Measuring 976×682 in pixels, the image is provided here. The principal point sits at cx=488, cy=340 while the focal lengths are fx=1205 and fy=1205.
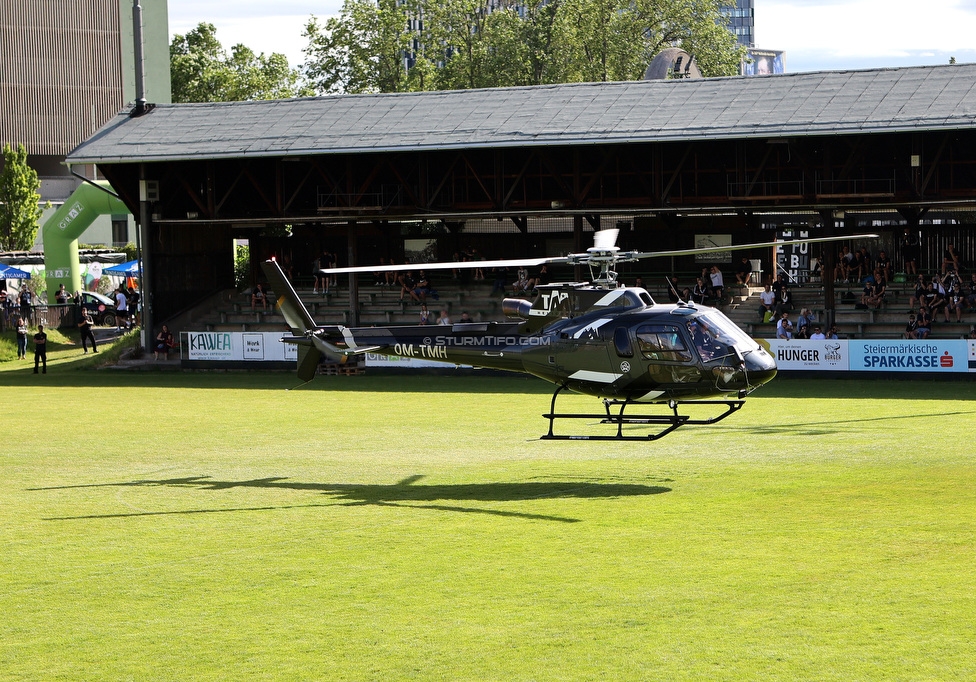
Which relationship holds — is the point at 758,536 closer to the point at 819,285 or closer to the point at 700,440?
the point at 700,440

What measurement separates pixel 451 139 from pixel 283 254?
1229cm

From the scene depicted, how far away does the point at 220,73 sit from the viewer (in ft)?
300

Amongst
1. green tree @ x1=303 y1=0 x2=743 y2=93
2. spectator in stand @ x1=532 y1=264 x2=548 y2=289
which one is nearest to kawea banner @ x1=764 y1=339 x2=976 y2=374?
spectator in stand @ x1=532 y1=264 x2=548 y2=289

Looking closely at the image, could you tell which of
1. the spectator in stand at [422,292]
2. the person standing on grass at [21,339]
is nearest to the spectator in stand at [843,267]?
the spectator in stand at [422,292]

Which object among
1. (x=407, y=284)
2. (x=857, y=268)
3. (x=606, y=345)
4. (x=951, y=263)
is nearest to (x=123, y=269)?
(x=407, y=284)

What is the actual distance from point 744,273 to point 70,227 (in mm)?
28197

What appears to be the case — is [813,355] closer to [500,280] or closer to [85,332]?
[500,280]

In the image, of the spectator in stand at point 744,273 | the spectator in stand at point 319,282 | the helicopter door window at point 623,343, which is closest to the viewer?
the helicopter door window at point 623,343

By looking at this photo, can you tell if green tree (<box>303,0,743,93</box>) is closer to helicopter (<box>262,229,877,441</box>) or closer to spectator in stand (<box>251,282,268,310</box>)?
spectator in stand (<box>251,282,268,310</box>)

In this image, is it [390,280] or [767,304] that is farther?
[390,280]

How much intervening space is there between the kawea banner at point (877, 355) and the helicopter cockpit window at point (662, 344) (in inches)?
590

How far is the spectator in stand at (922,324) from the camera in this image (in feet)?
111

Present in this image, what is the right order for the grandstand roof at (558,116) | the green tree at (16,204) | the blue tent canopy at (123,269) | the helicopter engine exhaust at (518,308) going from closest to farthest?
the helicopter engine exhaust at (518,308) → the grandstand roof at (558,116) → the blue tent canopy at (123,269) → the green tree at (16,204)

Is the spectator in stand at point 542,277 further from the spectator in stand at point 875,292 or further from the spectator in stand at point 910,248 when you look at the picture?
the spectator in stand at point 910,248
